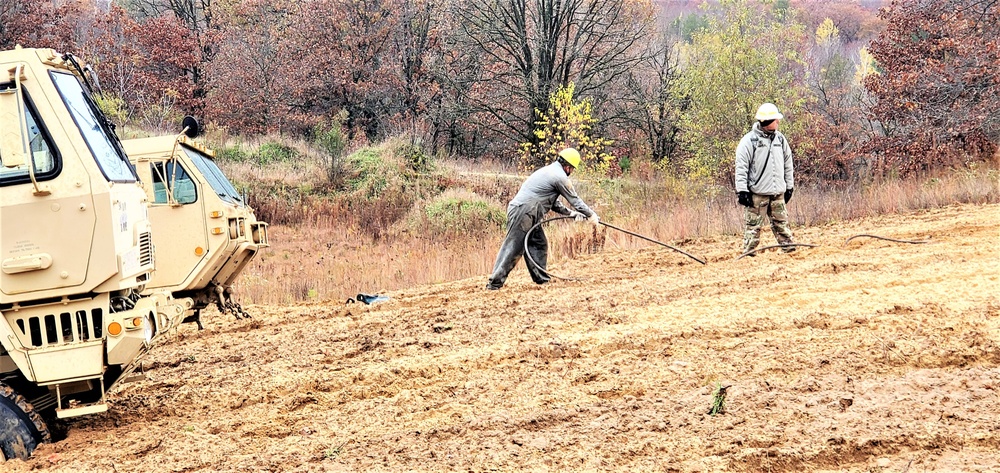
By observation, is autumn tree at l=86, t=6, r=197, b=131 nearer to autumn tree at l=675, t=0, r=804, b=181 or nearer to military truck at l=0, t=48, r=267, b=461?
autumn tree at l=675, t=0, r=804, b=181

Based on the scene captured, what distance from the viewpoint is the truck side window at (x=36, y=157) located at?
524 cm

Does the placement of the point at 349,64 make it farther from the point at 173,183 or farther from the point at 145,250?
the point at 145,250

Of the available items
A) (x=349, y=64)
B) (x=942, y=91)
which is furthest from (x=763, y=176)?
(x=349, y=64)

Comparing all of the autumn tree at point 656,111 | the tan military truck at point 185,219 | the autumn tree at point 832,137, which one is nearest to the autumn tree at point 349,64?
the autumn tree at point 656,111

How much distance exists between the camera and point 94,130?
581 centimetres

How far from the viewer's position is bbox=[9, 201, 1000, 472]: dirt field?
4.49 meters

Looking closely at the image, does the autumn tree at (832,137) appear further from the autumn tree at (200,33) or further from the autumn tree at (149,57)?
the autumn tree at (200,33)

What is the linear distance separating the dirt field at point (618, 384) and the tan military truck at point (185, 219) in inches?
34.3

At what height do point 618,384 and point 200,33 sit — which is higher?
point 200,33

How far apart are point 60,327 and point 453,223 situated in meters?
16.8

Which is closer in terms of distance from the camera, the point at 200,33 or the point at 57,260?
the point at 57,260

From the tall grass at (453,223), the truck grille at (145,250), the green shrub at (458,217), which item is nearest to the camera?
the truck grille at (145,250)

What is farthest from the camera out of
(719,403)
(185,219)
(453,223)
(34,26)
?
(34,26)

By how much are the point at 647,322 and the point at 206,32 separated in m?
35.7
